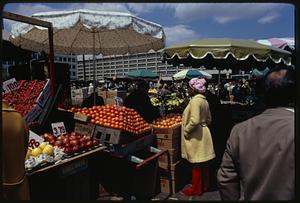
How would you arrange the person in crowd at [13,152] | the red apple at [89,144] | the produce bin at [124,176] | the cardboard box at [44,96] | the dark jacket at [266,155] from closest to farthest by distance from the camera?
the dark jacket at [266,155] < the person in crowd at [13,152] < the red apple at [89,144] < the cardboard box at [44,96] < the produce bin at [124,176]

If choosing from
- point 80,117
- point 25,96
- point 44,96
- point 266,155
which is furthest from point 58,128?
point 266,155

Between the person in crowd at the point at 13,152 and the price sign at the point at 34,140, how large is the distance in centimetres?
116

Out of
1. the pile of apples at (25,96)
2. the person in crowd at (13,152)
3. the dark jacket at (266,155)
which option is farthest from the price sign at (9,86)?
the dark jacket at (266,155)

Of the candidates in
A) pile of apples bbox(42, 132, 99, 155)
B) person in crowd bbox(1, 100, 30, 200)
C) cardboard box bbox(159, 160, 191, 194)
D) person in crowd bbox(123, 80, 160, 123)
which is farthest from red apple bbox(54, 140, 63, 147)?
person in crowd bbox(123, 80, 160, 123)

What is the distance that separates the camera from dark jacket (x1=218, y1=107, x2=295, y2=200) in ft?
6.89

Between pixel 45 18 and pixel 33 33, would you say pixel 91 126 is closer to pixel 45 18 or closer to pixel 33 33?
pixel 45 18

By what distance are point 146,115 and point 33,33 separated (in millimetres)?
2524

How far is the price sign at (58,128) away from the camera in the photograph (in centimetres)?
434

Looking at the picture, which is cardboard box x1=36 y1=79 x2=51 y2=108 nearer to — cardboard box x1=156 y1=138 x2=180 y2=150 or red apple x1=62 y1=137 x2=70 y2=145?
red apple x1=62 y1=137 x2=70 y2=145

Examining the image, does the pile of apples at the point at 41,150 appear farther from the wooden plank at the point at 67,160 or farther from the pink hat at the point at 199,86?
the pink hat at the point at 199,86

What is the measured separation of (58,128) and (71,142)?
525 mm

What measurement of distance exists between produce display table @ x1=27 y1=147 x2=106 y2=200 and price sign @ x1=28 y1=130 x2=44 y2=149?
475 millimetres

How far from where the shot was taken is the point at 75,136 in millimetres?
4188

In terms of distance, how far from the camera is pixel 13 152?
256 centimetres
